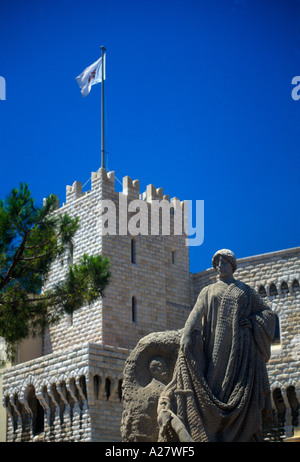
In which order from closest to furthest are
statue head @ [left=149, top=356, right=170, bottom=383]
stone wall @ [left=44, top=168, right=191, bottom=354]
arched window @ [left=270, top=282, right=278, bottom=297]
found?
statue head @ [left=149, top=356, right=170, bottom=383] < stone wall @ [left=44, top=168, right=191, bottom=354] < arched window @ [left=270, top=282, right=278, bottom=297]

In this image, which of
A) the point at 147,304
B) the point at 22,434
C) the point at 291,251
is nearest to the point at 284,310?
the point at 291,251

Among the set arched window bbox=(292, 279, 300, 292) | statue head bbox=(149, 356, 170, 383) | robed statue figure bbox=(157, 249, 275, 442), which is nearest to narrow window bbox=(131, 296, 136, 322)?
arched window bbox=(292, 279, 300, 292)

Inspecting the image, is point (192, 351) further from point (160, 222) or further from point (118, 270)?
point (160, 222)

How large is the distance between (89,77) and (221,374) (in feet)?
71.5

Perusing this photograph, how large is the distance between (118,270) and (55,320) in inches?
377

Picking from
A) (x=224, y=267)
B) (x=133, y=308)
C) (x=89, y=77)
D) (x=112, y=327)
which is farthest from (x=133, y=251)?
(x=224, y=267)

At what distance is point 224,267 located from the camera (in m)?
9.98

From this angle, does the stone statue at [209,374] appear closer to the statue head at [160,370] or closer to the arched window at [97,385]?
the statue head at [160,370]

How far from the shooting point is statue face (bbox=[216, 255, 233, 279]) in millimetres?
9969

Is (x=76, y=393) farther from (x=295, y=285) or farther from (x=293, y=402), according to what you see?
(x=295, y=285)

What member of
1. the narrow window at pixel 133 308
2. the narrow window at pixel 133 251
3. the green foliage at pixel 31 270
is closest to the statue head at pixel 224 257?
the green foliage at pixel 31 270

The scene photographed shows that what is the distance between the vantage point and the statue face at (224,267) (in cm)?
997

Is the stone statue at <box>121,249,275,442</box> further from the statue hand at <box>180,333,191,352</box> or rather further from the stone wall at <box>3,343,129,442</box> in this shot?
the stone wall at <box>3,343,129,442</box>

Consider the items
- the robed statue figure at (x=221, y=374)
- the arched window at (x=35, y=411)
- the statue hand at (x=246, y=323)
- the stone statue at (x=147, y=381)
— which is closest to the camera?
the robed statue figure at (x=221, y=374)
